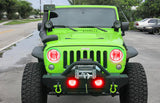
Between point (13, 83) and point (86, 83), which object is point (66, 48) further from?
point (13, 83)

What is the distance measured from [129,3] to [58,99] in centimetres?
4203

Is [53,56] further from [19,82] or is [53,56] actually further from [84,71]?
[19,82]

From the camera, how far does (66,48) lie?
4.31 metres

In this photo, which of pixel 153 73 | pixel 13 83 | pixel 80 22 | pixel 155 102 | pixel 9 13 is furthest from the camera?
pixel 9 13

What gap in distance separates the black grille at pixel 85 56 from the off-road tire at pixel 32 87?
0.44 meters

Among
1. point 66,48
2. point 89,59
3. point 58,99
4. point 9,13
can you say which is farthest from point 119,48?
point 9,13

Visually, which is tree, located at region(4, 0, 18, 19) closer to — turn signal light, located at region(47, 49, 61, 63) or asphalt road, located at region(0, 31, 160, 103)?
asphalt road, located at region(0, 31, 160, 103)

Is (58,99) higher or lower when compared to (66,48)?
lower

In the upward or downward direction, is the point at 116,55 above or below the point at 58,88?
above

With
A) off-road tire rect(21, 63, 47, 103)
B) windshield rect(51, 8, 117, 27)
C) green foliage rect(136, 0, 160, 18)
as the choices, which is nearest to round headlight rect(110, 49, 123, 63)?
off-road tire rect(21, 63, 47, 103)

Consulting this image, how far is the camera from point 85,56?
14.2ft

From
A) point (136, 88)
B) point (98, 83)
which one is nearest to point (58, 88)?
point (98, 83)

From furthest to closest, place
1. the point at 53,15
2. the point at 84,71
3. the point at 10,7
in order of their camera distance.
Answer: the point at 10,7
the point at 53,15
the point at 84,71

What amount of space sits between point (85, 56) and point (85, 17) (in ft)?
5.93
